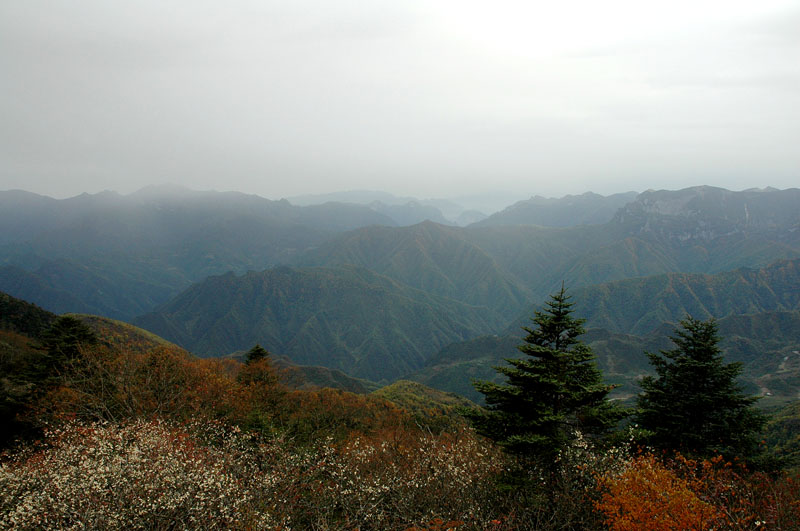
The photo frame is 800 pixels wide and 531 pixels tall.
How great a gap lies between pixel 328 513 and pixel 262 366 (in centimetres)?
3432

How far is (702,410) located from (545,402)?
13905mm

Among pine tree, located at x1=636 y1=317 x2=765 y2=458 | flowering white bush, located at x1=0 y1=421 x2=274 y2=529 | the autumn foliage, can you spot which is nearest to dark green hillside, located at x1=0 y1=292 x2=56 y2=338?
the autumn foliage

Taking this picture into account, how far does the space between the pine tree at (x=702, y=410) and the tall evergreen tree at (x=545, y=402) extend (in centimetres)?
820

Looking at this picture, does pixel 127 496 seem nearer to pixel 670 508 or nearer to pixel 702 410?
pixel 670 508

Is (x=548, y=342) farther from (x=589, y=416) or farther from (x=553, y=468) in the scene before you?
(x=553, y=468)

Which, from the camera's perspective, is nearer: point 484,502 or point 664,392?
point 484,502

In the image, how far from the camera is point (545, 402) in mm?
17594

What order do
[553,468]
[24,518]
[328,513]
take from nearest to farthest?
[24,518] < [328,513] < [553,468]

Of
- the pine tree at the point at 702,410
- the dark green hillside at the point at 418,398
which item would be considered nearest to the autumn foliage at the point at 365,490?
the pine tree at the point at 702,410

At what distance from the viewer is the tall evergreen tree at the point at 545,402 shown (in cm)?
1683

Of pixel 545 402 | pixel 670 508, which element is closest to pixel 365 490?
pixel 545 402

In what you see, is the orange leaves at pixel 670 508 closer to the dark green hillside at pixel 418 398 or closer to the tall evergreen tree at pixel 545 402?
the tall evergreen tree at pixel 545 402

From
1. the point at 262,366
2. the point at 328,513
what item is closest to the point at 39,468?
the point at 328,513

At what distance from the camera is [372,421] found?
4916 centimetres
